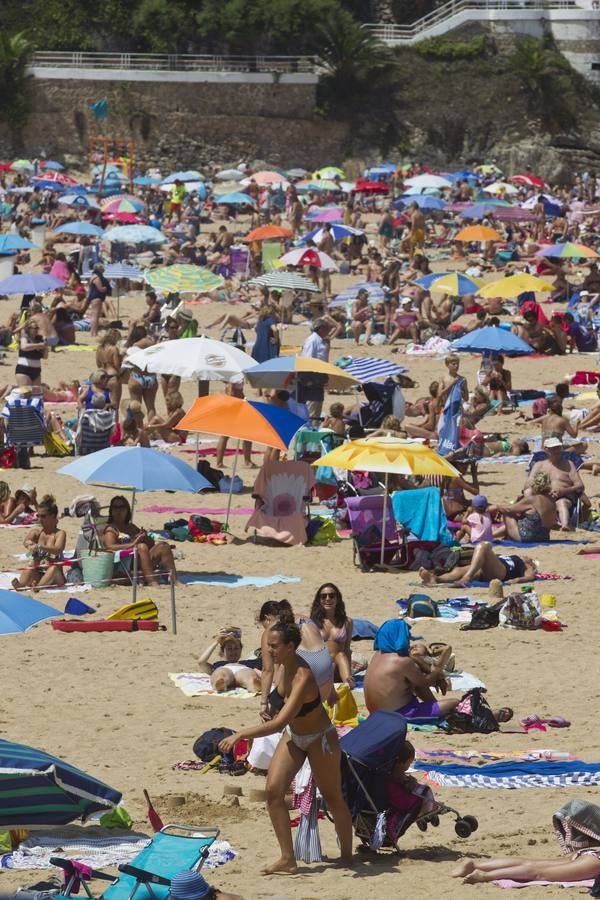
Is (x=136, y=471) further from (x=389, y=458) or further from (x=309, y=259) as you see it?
(x=309, y=259)

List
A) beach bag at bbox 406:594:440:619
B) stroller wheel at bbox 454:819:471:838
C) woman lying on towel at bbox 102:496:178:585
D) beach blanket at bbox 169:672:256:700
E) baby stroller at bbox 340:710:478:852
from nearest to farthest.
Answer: baby stroller at bbox 340:710:478:852
stroller wheel at bbox 454:819:471:838
beach blanket at bbox 169:672:256:700
beach bag at bbox 406:594:440:619
woman lying on towel at bbox 102:496:178:585

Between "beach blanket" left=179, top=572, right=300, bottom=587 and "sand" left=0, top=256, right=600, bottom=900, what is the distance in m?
0.14

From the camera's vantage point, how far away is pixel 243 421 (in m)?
13.2

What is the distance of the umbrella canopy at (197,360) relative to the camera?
15.2 metres

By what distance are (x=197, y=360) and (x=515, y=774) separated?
766 cm

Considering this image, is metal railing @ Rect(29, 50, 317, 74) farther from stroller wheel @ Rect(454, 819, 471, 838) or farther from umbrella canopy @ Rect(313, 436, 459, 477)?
stroller wheel @ Rect(454, 819, 471, 838)

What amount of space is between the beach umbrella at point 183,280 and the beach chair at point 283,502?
8463mm

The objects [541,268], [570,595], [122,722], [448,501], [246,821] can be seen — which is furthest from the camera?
[541,268]

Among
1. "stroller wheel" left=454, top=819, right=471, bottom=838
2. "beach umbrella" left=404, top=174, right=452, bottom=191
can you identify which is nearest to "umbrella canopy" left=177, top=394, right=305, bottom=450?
"stroller wheel" left=454, top=819, right=471, bottom=838

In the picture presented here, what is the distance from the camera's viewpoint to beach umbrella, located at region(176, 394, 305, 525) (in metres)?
13.1

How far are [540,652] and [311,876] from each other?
4227mm

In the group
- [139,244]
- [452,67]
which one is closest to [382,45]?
[452,67]

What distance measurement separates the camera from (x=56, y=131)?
4872cm

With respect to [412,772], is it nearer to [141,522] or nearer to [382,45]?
[141,522]
